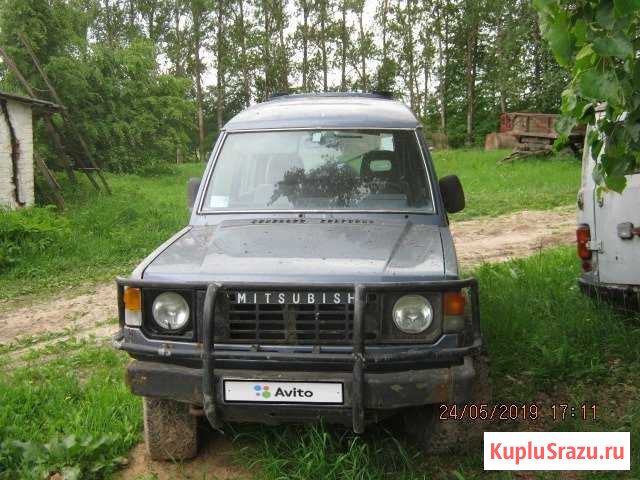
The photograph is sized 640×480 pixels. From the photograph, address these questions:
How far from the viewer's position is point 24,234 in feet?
32.3

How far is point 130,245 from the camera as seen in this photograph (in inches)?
398

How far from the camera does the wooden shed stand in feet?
40.0

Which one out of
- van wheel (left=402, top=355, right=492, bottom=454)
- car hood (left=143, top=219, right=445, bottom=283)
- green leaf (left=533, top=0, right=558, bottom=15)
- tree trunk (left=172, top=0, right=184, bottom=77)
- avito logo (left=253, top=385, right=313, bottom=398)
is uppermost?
tree trunk (left=172, top=0, right=184, bottom=77)

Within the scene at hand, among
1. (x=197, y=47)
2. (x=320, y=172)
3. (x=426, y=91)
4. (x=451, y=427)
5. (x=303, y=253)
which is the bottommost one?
(x=451, y=427)

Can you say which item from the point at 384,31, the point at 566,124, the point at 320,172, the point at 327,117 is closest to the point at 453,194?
→ the point at 320,172

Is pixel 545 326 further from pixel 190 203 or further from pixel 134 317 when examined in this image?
pixel 134 317

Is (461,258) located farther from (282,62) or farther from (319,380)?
(282,62)

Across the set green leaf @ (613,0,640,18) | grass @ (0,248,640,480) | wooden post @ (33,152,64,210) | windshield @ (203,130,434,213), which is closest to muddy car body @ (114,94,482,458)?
grass @ (0,248,640,480)

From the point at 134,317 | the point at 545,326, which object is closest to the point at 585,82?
the point at 134,317

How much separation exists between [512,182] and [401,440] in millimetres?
15200

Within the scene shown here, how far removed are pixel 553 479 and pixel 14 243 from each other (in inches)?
335

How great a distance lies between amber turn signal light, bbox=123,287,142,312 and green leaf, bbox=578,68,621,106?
2090 millimetres

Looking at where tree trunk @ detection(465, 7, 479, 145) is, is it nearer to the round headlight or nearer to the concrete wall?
the concrete wall

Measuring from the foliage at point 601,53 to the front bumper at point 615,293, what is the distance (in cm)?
204
